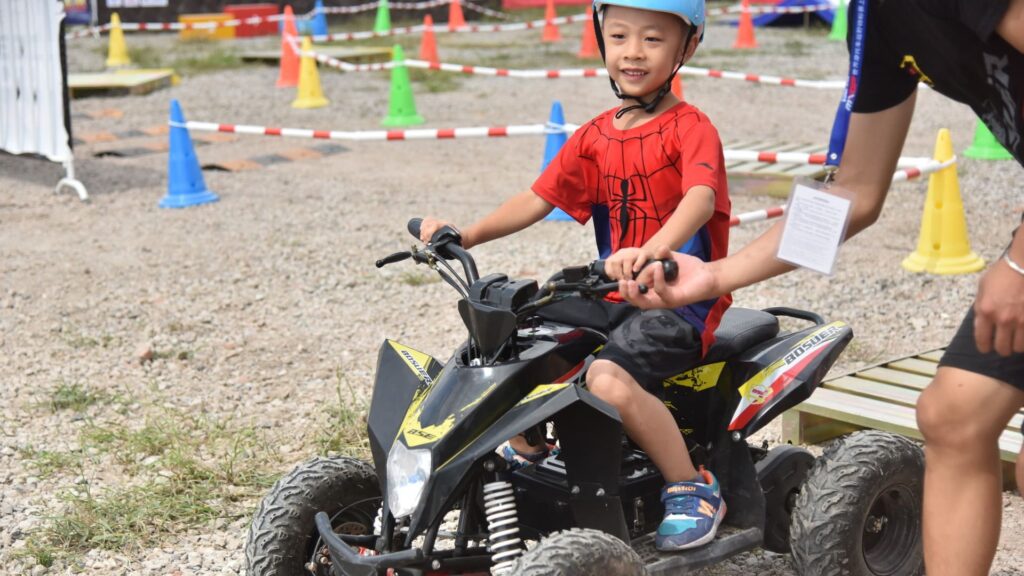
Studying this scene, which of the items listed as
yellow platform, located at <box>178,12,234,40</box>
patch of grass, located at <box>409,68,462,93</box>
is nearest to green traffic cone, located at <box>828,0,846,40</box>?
patch of grass, located at <box>409,68,462,93</box>

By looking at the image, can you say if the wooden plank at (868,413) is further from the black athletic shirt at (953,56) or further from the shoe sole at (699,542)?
the black athletic shirt at (953,56)

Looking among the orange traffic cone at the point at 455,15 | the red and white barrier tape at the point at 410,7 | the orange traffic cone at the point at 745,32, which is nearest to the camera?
the orange traffic cone at the point at 745,32

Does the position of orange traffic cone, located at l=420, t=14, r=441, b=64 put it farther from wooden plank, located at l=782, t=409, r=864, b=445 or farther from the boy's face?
the boy's face

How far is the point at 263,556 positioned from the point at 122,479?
144cm

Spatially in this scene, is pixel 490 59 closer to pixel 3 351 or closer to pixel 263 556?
pixel 3 351

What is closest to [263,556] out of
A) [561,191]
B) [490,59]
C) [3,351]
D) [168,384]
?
[561,191]

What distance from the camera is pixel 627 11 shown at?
10.7ft

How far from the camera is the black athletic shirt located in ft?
7.43

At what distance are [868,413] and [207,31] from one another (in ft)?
61.1

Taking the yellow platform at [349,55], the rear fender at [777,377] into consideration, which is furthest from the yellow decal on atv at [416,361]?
the yellow platform at [349,55]

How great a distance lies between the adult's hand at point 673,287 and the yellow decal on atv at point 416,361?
678 millimetres

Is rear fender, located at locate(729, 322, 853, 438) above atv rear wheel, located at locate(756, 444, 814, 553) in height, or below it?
above

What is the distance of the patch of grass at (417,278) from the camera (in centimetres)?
673

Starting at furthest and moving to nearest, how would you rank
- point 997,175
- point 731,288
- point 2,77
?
1. point 2,77
2. point 997,175
3. point 731,288
